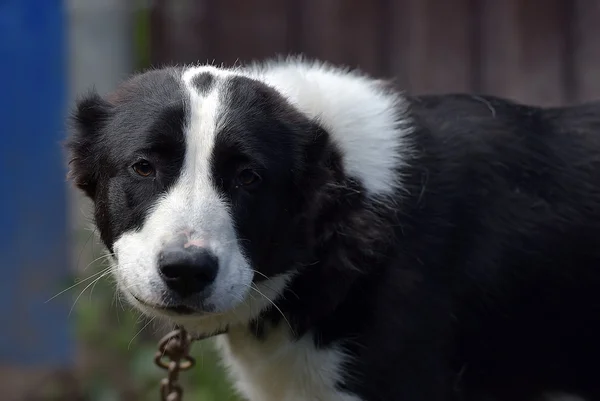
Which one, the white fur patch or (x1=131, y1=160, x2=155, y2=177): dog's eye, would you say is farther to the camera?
the white fur patch

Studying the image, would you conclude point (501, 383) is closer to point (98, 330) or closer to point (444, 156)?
point (444, 156)

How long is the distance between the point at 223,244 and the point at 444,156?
2.24 feet

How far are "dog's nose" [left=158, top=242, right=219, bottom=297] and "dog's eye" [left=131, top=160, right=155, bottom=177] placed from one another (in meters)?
0.23

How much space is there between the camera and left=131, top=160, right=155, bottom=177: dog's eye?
227 centimetres

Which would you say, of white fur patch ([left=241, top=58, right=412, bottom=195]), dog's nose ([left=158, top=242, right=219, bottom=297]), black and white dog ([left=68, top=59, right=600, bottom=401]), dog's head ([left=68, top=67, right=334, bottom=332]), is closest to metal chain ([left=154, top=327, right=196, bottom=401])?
black and white dog ([left=68, top=59, right=600, bottom=401])

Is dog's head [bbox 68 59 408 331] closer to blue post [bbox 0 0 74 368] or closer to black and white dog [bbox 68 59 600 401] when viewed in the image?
black and white dog [bbox 68 59 600 401]

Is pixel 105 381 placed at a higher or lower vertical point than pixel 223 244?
lower

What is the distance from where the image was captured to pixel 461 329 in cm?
247

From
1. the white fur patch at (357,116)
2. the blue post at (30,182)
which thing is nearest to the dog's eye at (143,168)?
the white fur patch at (357,116)

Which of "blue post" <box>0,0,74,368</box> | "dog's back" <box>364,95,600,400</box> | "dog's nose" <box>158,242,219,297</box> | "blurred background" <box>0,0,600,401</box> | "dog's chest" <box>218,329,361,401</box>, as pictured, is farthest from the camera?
"blue post" <box>0,0,74,368</box>

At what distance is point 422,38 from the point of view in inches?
163

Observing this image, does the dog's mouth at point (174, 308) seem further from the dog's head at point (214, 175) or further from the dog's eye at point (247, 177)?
the dog's eye at point (247, 177)

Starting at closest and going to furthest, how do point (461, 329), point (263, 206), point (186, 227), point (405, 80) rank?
1. point (186, 227)
2. point (263, 206)
3. point (461, 329)
4. point (405, 80)

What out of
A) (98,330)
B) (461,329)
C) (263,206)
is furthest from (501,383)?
(98,330)
